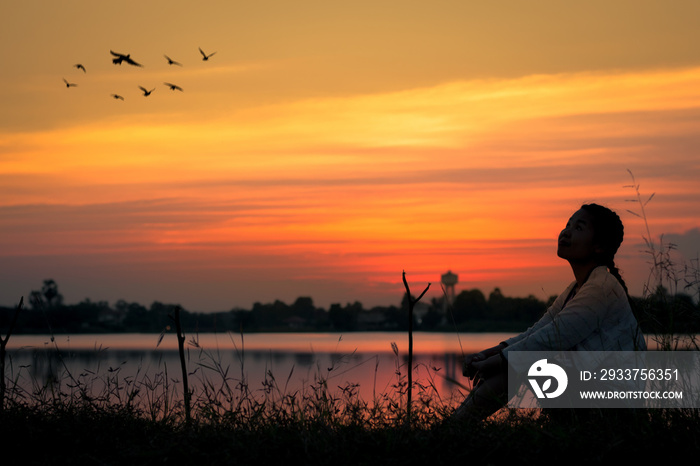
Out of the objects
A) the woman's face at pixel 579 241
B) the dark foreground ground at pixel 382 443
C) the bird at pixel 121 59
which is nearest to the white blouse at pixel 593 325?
the woman's face at pixel 579 241

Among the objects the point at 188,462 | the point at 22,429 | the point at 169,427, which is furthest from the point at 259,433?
the point at 22,429

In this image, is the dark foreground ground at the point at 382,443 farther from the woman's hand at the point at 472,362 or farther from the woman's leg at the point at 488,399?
the woman's hand at the point at 472,362

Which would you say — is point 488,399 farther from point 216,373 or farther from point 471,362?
point 216,373

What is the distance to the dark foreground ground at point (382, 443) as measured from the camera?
11.0 feet

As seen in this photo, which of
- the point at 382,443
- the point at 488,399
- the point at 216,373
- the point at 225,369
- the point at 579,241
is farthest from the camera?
the point at 225,369

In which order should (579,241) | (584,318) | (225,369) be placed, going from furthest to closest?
(225,369)
(579,241)
(584,318)

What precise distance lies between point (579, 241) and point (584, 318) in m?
0.47

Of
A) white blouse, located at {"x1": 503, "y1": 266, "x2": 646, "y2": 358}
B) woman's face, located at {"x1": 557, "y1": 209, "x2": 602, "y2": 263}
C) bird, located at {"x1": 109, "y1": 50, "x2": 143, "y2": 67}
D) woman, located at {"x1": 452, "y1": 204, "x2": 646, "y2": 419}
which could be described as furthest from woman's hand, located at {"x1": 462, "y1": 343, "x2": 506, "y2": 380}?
bird, located at {"x1": 109, "y1": 50, "x2": 143, "y2": 67}

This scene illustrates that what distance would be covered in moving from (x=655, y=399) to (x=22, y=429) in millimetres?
3510

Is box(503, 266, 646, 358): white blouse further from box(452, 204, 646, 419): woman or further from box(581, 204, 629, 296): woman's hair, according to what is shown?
box(581, 204, 629, 296): woman's hair

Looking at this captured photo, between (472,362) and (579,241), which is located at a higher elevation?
(579,241)

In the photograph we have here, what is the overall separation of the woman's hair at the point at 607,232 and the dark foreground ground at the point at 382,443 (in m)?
0.83

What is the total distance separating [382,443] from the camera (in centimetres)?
357

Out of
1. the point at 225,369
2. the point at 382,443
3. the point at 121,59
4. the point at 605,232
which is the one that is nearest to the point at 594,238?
the point at 605,232
